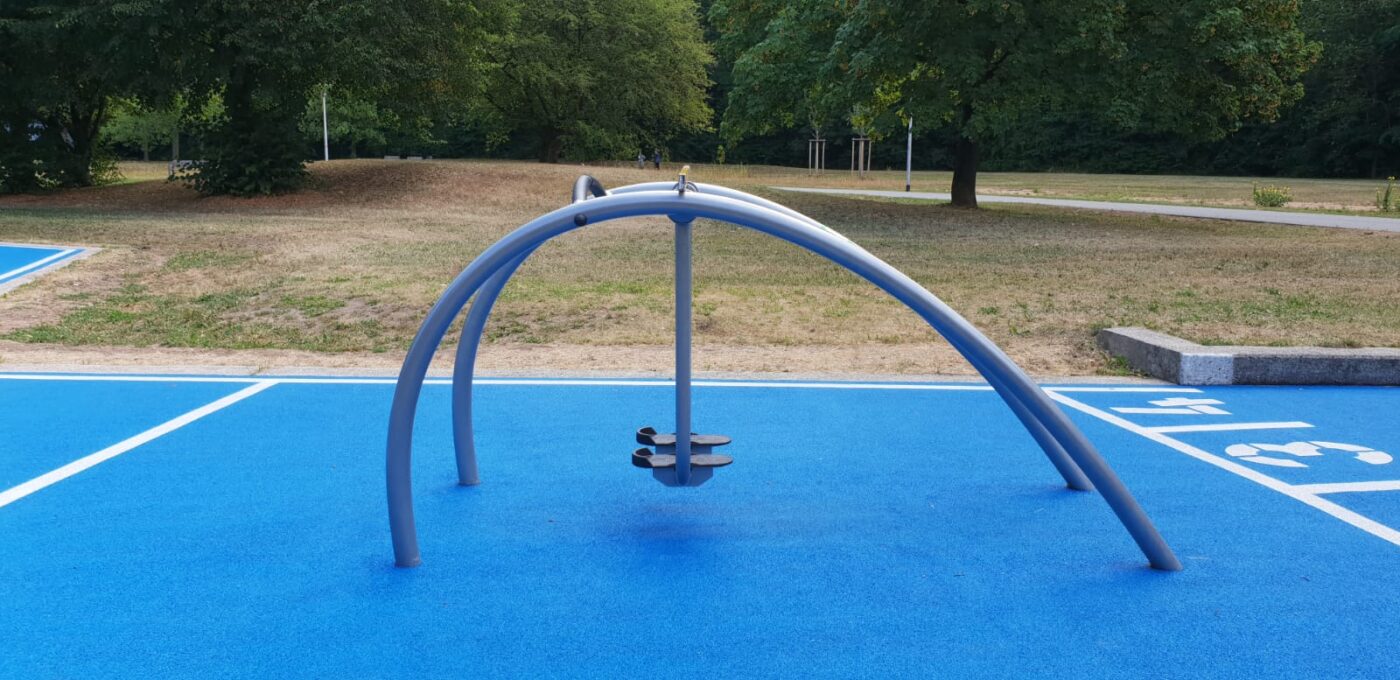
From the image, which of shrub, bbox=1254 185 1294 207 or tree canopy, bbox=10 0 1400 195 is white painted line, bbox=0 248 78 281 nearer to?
tree canopy, bbox=10 0 1400 195

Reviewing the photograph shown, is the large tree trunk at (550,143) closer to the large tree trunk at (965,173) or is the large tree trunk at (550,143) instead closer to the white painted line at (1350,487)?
the large tree trunk at (965,173)

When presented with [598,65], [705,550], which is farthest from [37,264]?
[598,65]

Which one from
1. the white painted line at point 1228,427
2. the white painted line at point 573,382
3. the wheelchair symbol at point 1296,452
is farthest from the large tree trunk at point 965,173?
the wheelchair symbol at point 1296,452

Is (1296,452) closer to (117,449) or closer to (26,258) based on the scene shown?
(117,449)

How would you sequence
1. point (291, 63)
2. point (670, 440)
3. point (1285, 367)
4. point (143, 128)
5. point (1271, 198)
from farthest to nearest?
point (143, 128) < point (1271, 198) < point (291, 63) < point (1285, 367) < point (670, 440)

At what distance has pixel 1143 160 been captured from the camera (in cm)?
6675

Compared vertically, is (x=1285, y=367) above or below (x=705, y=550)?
above

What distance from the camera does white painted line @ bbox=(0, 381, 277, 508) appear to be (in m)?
5.17

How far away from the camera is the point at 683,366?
181 inches

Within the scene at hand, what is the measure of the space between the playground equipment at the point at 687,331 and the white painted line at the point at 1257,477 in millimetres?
1152

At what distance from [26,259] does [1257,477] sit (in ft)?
48.8

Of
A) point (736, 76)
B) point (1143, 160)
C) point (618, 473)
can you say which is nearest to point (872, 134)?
point (736, 76)

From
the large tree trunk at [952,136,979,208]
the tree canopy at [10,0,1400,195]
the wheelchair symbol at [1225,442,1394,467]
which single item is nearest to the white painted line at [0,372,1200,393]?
the wheelchair symbol at [1225,442,1394,467]

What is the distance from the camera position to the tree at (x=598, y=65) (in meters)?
40.4
